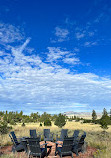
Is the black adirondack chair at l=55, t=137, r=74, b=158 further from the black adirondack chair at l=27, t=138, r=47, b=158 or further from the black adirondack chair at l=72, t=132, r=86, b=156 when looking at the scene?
the black adirondack chair at l=27, t=138, r=47, b=158

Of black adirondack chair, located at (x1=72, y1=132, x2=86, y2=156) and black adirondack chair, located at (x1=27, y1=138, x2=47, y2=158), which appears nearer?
black adirondack chair, located at (x1=27, y1=138, x2=47, y2=158)

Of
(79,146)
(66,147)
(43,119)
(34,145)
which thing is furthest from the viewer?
(43,119)

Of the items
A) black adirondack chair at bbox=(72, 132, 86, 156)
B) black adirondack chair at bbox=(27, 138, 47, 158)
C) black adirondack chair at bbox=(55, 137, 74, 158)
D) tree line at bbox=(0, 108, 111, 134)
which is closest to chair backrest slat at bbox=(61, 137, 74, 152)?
black adirondack chair at bbox=(55, 137, 74, 158)

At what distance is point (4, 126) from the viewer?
15414mm

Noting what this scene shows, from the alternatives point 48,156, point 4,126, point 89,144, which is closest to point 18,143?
point 48,156

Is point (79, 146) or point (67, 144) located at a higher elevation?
point (67, 144)

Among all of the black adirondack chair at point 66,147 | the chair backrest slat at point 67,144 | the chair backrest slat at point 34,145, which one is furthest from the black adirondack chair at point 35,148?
the chair backrest slat at point 67,144

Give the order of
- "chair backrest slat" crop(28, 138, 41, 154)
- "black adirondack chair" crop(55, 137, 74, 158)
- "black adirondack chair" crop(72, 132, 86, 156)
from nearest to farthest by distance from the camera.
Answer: "chair backrest slat" crop(28, 138, 41, 154) < "black adirondack chair" crop(55, 137, 74, 158) < "black adirondack chair" crop(72, 132, 86, 156)

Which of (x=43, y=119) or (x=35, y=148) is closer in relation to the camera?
(x=35, y=148)

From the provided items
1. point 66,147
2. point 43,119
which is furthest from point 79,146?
point 43,119

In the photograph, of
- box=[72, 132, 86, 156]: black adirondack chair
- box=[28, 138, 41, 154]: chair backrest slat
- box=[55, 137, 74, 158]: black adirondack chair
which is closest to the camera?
box=[28, 138, 41, 154]: chair backrest slat

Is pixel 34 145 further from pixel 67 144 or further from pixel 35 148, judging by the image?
pixel 67 144

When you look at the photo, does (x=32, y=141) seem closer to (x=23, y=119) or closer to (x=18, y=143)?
(x=18, y=143)

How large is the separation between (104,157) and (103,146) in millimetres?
2852
